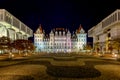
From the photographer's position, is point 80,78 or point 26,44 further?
point 26,44

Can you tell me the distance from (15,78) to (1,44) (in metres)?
64.1

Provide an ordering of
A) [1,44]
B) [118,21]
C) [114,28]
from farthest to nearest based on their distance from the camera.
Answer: [114,28] → [118,21] → [1,44]

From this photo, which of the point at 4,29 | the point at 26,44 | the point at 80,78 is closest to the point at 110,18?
the point at 26,44

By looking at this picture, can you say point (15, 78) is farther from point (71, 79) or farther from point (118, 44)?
point (118, 44)

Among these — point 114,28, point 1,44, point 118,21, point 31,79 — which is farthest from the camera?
point 114,28

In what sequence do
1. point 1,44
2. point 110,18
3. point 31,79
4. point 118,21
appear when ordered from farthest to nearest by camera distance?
1. point 110,18
2. point 118,21
3. point 1,44
4. point 31,79

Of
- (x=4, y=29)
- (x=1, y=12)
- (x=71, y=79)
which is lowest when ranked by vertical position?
(x=71, y=79)

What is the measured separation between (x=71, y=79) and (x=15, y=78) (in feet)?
17.1

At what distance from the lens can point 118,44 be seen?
77188 mm

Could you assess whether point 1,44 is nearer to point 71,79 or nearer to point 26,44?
point 26,44

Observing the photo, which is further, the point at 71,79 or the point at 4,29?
the point at 4,29

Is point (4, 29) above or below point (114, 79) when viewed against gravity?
above

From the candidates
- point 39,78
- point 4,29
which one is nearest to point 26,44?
point 4,29

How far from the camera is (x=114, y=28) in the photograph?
116438 mm
